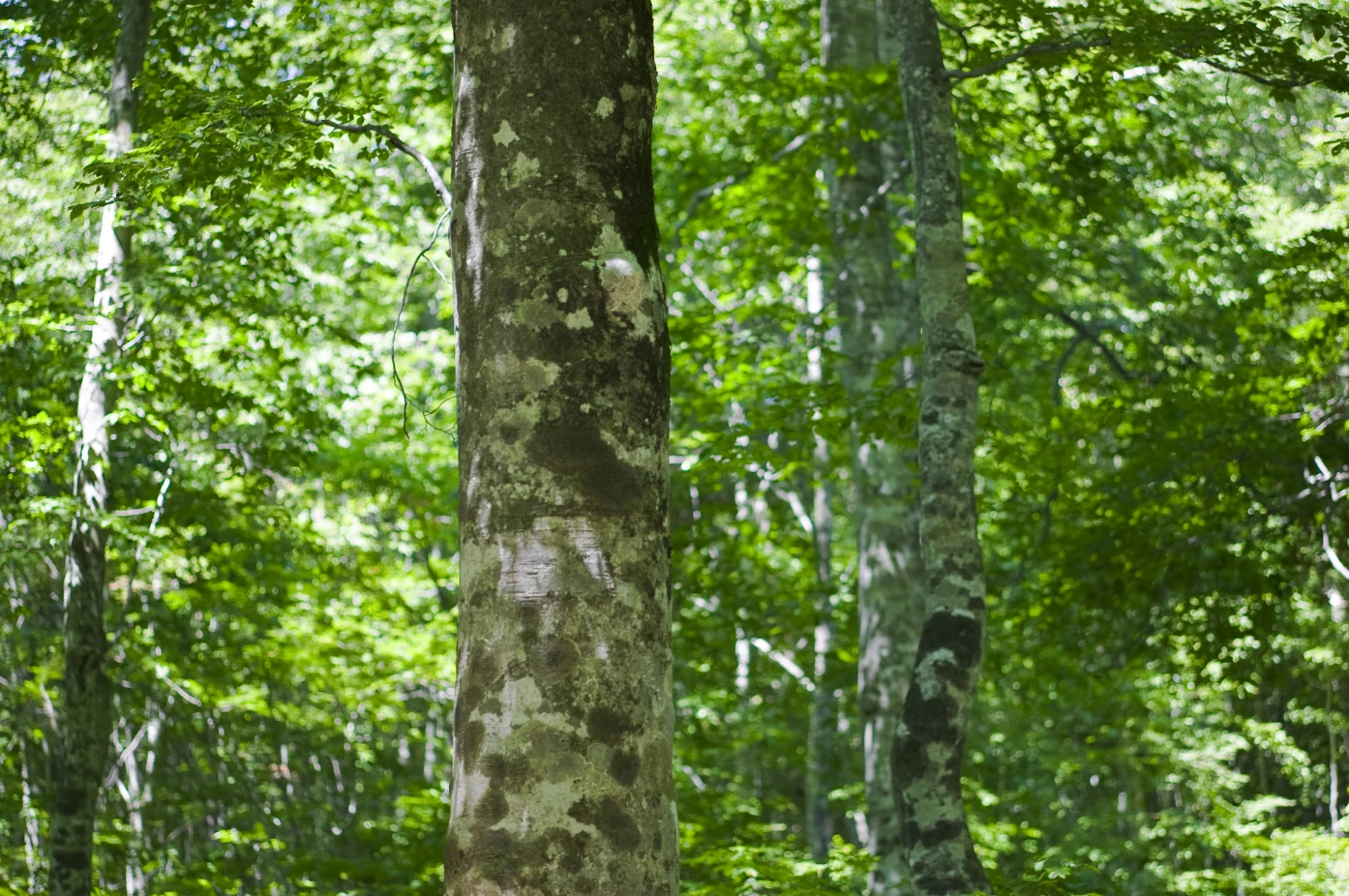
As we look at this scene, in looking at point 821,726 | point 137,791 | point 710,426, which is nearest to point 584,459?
point 710,426

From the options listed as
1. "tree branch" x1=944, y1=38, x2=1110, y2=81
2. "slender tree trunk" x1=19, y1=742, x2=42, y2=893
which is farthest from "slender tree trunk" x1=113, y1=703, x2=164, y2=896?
"tree branch" x1=944, y1=38, x2=1110, y2=81

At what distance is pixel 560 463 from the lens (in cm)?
200

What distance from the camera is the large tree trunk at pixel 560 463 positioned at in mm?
1881

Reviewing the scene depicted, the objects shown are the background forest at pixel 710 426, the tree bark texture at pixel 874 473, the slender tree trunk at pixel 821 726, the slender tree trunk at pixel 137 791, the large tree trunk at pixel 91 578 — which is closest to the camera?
the large tree trunk at pixel 91 578

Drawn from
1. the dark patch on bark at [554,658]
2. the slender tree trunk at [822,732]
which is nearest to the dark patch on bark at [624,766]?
the dark patch on bark at [554,658]

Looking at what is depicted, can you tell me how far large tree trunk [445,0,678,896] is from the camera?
1.88m

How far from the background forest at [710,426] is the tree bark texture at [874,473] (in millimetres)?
229

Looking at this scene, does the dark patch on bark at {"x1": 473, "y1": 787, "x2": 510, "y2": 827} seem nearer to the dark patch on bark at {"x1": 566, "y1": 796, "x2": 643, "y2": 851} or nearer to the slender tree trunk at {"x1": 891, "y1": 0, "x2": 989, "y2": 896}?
the dark patch on bark at {"x1": 566, "y1": 796, "x2": 643, "y2": 851}

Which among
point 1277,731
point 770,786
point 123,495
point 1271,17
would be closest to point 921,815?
point 1271,17

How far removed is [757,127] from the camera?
11047 millimetres

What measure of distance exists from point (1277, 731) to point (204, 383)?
13087mm

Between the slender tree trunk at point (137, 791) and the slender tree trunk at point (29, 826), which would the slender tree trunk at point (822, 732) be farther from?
the slender tree trunk at point (29, 826)

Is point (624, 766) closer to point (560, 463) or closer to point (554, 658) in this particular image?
point (554, 658)

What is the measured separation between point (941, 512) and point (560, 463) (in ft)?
11.4
